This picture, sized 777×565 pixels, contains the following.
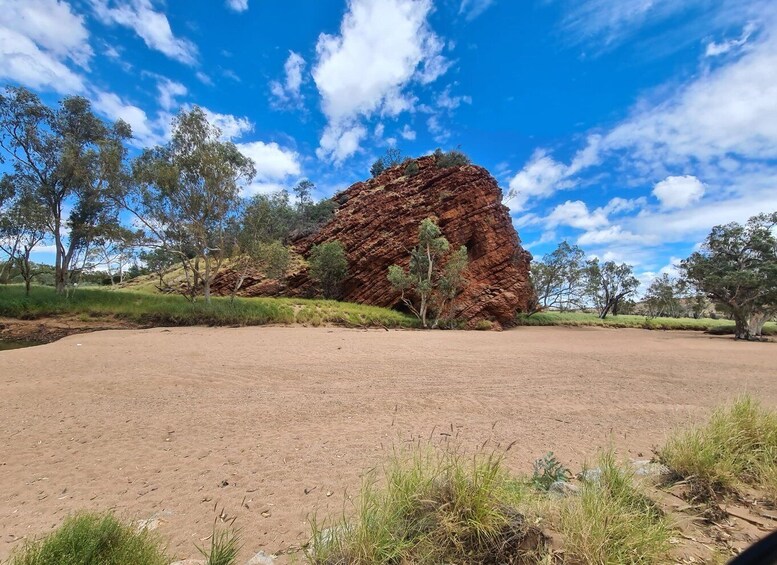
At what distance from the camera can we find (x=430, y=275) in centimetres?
2994

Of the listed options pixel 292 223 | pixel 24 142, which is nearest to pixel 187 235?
pixel 24 142

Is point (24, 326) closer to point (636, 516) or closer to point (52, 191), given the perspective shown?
point (52, 191)

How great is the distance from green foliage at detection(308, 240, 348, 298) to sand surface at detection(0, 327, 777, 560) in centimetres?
2387

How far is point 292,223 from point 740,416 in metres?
44.0

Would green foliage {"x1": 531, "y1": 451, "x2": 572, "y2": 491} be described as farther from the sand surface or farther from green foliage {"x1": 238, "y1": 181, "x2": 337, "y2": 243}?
green foliage {"x1": 238, "y1": 181, "x2": 337, "y2": 243}

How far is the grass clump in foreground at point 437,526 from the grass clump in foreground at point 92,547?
112cm

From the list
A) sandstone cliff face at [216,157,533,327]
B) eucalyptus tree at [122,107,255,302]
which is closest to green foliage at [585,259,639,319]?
sandstone cliff face at [216,157,533,327]

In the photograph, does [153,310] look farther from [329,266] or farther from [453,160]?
[453,160]

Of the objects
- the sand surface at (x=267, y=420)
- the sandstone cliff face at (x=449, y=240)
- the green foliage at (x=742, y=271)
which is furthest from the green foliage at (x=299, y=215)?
the green foliage at (x=742, y=271)

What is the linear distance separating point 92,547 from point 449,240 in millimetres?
35027

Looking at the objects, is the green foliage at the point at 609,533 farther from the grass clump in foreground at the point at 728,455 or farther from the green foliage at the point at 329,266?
the green foliage at the point at 329,266

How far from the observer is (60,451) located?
189 inches

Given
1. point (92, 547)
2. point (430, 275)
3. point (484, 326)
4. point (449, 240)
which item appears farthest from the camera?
point (449, 240)

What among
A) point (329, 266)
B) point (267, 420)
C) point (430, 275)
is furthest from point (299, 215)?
point (267, 420)
